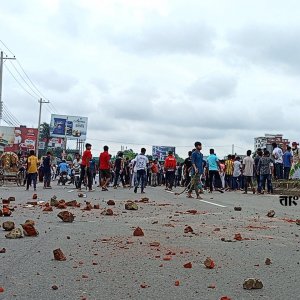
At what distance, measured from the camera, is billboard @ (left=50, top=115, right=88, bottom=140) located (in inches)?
3000

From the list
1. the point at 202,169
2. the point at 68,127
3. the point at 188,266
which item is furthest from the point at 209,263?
the point at 68,127

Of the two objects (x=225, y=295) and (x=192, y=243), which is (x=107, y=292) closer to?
(x=225, y=295)

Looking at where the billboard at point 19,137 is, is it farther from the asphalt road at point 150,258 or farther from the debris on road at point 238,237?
the debris on road at point 238,237

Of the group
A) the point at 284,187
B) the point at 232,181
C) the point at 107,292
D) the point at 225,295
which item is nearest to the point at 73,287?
the point at 107,292

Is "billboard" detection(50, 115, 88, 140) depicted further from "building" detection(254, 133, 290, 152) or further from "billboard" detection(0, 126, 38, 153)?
"building" detection(254, 133, 290, 152)

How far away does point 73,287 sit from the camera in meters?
5.59

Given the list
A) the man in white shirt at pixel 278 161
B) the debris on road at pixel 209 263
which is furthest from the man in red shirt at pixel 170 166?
the debris on road at pixel 209 263

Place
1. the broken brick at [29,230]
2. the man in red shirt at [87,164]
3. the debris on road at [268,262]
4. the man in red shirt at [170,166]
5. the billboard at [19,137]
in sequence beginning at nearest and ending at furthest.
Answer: the debris on road at [268,262] < the broken brick at [29,230] < the man in red shirt at [87,164] < the man in red shirt at [170,166] < the billboard at [19,137]

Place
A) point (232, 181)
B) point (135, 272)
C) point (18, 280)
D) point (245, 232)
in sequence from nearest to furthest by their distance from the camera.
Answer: point (18, 280)
point (135, 272)
point (245, 232)
point (232, 181)

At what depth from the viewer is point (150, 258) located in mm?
7215

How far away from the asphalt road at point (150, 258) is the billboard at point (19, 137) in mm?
68469

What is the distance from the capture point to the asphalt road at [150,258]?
18.2 ft

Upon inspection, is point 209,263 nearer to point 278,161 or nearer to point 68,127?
point 278,161

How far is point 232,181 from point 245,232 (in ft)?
57.8
